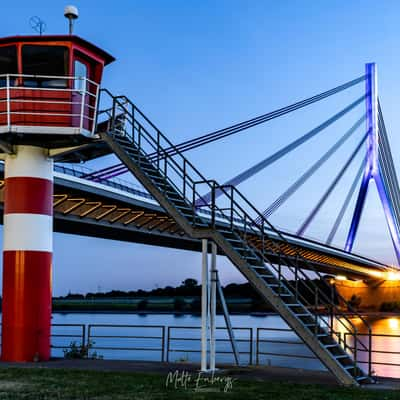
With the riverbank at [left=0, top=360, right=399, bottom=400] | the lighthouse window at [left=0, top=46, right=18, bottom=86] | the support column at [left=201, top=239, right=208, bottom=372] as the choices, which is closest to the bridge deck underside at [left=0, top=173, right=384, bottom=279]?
the lighthouse window at [left=0, top=46, right=18, bottom=86]

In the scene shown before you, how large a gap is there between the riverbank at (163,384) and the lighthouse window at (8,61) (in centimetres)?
702

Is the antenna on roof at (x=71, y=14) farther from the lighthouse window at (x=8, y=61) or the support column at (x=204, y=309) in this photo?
the support column at (x=204, y=309)

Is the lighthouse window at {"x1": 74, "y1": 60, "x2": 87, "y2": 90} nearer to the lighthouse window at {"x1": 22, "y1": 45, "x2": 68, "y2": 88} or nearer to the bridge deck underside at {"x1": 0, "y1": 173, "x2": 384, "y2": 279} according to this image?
the lighthouse window at {"x1": 22, "y1": 45, "x2": 68, "y2": 88}

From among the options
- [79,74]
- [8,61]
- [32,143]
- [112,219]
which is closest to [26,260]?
[32,143]

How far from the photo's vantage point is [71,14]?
59.6 ft

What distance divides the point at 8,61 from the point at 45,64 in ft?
3.12

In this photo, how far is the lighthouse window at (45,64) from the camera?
17453mm

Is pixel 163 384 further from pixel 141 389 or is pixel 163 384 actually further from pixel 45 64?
pixel 45 64

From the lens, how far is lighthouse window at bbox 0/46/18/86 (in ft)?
57.4

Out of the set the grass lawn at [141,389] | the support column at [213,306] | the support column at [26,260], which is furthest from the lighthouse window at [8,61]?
the grass lawn at [141,389]

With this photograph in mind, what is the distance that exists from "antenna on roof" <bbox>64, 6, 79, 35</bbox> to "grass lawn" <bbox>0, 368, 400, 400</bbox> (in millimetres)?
8882

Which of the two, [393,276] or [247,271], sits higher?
[247,271]

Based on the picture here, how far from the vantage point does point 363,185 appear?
58875mm

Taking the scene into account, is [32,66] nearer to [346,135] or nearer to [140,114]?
[140,114]
